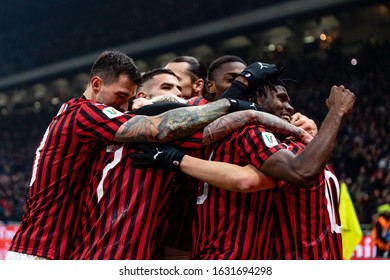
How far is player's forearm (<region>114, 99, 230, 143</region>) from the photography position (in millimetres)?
3127

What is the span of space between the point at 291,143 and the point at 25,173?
26.9 m

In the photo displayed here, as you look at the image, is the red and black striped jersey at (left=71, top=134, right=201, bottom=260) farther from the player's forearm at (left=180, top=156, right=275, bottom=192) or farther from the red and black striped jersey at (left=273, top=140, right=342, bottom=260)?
the red and black striped jersey at (left=273, top=140, right=342, bottom=260)

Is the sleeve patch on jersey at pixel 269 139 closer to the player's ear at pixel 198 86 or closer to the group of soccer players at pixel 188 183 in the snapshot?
the group of soccer players at pixel 188 183

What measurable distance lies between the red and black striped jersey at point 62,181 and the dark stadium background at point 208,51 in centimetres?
991

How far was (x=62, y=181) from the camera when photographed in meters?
3.27

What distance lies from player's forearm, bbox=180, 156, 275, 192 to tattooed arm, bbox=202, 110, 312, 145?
16 cm

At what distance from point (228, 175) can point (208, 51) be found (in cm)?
2724

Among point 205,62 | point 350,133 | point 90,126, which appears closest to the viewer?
point 90,126

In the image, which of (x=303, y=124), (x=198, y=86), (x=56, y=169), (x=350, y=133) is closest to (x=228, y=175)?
(x=303, y=124)

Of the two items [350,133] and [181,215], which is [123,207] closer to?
[181,215]

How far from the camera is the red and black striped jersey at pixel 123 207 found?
10.2ft

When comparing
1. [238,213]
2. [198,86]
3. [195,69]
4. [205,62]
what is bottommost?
[238,213]

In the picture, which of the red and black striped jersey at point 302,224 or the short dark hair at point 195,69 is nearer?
the red and black striped jersey at point 302,224

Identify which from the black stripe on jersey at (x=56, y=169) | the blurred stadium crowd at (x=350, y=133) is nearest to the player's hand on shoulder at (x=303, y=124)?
the black stripe on jersey at (x=56, y=169)
